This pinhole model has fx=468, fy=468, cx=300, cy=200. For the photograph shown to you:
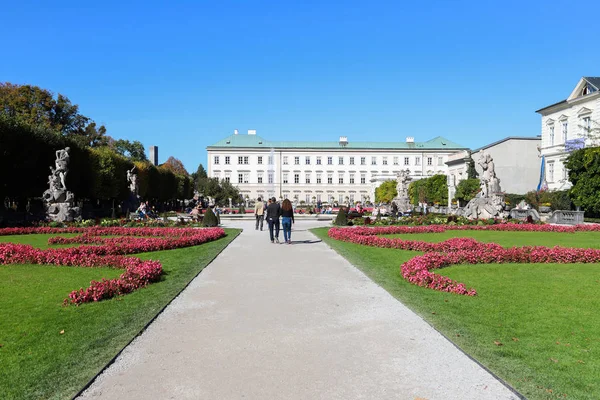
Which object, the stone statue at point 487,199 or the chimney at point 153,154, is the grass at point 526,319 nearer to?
the stone statue at point 487,199

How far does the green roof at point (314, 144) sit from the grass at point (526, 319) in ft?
278

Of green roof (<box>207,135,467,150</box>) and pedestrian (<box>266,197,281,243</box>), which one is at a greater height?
green roof (<box>207,135,467,150</box>)

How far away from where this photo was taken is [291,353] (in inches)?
176

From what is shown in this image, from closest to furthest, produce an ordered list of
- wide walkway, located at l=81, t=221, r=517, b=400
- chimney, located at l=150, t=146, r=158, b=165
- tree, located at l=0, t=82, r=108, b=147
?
wide walkway, located at l=81, t=221, r=517, b=400
tree, located at l=0, t=82, r=108, b=147
chimney, located at l=150, t=146, r=158, b=165

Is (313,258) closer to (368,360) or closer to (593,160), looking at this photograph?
(368,360)

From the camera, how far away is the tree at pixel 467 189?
161 feet

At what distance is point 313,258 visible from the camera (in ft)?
37.9

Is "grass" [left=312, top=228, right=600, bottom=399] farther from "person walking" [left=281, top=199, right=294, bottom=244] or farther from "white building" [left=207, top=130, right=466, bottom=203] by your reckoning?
"white building" [left=207, top=130, right=466, bottom=203]

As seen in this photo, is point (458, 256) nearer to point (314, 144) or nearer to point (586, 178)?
point (586, 178)

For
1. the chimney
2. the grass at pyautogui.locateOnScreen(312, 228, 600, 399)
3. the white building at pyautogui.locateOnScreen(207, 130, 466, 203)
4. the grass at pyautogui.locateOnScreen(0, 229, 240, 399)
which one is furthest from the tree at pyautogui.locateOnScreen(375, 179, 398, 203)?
the grass at pyautogui.locateOnScreen(0, 229, 240, 399)

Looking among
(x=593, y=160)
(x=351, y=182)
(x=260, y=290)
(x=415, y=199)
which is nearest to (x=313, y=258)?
(x=260, y=290)

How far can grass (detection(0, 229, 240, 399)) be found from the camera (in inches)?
150

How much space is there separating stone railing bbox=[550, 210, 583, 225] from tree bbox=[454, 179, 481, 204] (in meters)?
21.4

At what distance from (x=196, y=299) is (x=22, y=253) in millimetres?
6185
